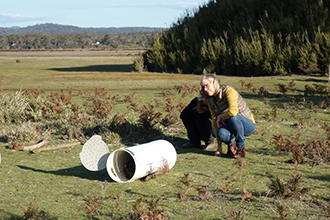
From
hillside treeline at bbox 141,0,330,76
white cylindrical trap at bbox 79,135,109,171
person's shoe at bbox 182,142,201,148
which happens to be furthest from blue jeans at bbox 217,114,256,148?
hillside treeline at bbox 141,0,330,76

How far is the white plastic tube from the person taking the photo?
5.86 metres

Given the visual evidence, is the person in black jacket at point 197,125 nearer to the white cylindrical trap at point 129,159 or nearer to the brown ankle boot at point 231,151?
the brown ankle boot at point 231,151

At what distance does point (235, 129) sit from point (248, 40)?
16.3m

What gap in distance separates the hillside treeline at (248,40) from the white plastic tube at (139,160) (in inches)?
590

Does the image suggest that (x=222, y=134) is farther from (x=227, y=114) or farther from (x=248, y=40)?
(x=248, y=40)

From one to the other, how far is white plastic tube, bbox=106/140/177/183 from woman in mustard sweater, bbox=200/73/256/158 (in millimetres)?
1089

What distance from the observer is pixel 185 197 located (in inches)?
208

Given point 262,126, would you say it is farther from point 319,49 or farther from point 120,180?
point 319,49

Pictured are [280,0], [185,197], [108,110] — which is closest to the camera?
[185,197]

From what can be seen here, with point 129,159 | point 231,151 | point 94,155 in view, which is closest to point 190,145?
point 231,151

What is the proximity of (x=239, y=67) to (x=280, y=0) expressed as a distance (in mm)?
3723

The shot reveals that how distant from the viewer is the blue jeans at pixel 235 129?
6938 mm

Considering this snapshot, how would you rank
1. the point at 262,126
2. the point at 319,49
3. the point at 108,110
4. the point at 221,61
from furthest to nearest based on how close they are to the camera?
1. the point at 221,61
2. the point at 319,49
3. the point at 108,110
4. the point at 262,126

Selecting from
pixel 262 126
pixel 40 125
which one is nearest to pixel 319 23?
pixel 262 126
